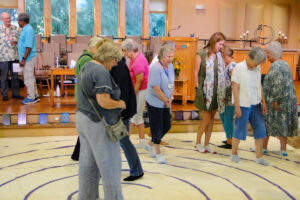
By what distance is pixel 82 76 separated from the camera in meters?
2.84

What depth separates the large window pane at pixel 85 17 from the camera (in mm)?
12625

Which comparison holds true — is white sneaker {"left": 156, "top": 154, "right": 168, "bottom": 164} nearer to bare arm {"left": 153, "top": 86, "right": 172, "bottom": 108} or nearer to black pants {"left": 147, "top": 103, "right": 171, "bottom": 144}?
black pants {"left": 147, "top": 103, "right": 171, "bottom": 144}

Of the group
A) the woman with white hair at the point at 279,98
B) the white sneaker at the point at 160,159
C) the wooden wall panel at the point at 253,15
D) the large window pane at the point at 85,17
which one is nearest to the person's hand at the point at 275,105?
the woman with white hair at the point at 279,98

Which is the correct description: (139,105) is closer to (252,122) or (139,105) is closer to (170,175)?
(170,175)

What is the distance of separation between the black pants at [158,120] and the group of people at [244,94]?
1.90 ft

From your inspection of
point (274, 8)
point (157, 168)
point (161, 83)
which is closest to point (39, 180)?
point (157, 168)

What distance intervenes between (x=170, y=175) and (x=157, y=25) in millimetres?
9569

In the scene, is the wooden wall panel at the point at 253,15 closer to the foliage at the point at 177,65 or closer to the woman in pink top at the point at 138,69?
the foliage at the point at 177,65

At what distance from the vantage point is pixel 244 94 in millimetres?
4406

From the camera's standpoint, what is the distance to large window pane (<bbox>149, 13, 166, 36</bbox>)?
1316 centimetres

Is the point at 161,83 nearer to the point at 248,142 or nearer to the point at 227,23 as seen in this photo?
the point at 248,142

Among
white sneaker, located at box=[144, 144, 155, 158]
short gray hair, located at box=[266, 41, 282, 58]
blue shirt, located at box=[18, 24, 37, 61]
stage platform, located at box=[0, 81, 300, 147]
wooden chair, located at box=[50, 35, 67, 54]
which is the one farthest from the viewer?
wooden chair, located at box=[50, 35, 67, 54]

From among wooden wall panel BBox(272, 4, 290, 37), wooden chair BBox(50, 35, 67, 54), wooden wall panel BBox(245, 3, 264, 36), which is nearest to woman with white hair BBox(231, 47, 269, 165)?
wooden chair BBox(50, 35, 67, 54)

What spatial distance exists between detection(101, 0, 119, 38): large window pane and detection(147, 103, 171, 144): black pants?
8841mm
